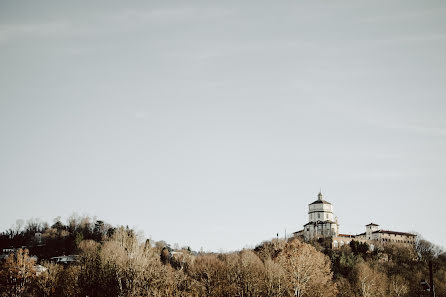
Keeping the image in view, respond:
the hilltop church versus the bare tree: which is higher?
the hilltop church

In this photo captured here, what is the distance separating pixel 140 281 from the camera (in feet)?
157

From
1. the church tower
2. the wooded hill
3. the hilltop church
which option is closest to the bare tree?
the wooded hill

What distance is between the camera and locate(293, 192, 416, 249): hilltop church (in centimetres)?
13400

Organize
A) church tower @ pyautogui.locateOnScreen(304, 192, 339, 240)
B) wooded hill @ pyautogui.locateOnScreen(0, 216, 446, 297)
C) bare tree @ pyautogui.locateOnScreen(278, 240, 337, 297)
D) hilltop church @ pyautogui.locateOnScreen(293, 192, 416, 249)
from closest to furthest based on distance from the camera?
wooded hill @ pyautogui.locateOnScreen(0, 216, 446, 297) → bare tree @ pyautogui.locateOnScreen(278, 240, 337, 297) → hilltop church @ pyautogui.locateOnScreen(293, 192, 416, 249) → church tower @ pyautogui.locateOnScreen(304, 192, 339, 240)

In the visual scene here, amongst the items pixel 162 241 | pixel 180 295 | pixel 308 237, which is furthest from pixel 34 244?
pixel 180 295

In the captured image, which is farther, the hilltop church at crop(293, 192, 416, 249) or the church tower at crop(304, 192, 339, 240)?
the church tower at crop(304, 192, 339, 240)

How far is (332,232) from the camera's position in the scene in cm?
13500

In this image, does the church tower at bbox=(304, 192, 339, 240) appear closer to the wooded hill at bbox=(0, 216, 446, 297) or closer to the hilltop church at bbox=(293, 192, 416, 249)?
the hilltop church at bbox=(293, 192, 416, 249)

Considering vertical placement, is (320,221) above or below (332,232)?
above

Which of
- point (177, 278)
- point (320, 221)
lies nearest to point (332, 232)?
point (320, 221)

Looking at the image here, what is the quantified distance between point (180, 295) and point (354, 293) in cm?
4413

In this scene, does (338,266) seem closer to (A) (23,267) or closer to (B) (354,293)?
(B) (354,293)

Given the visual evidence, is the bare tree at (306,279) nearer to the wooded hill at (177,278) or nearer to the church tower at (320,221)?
the wooded hill at (177,278)

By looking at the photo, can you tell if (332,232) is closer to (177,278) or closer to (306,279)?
(306,279)
